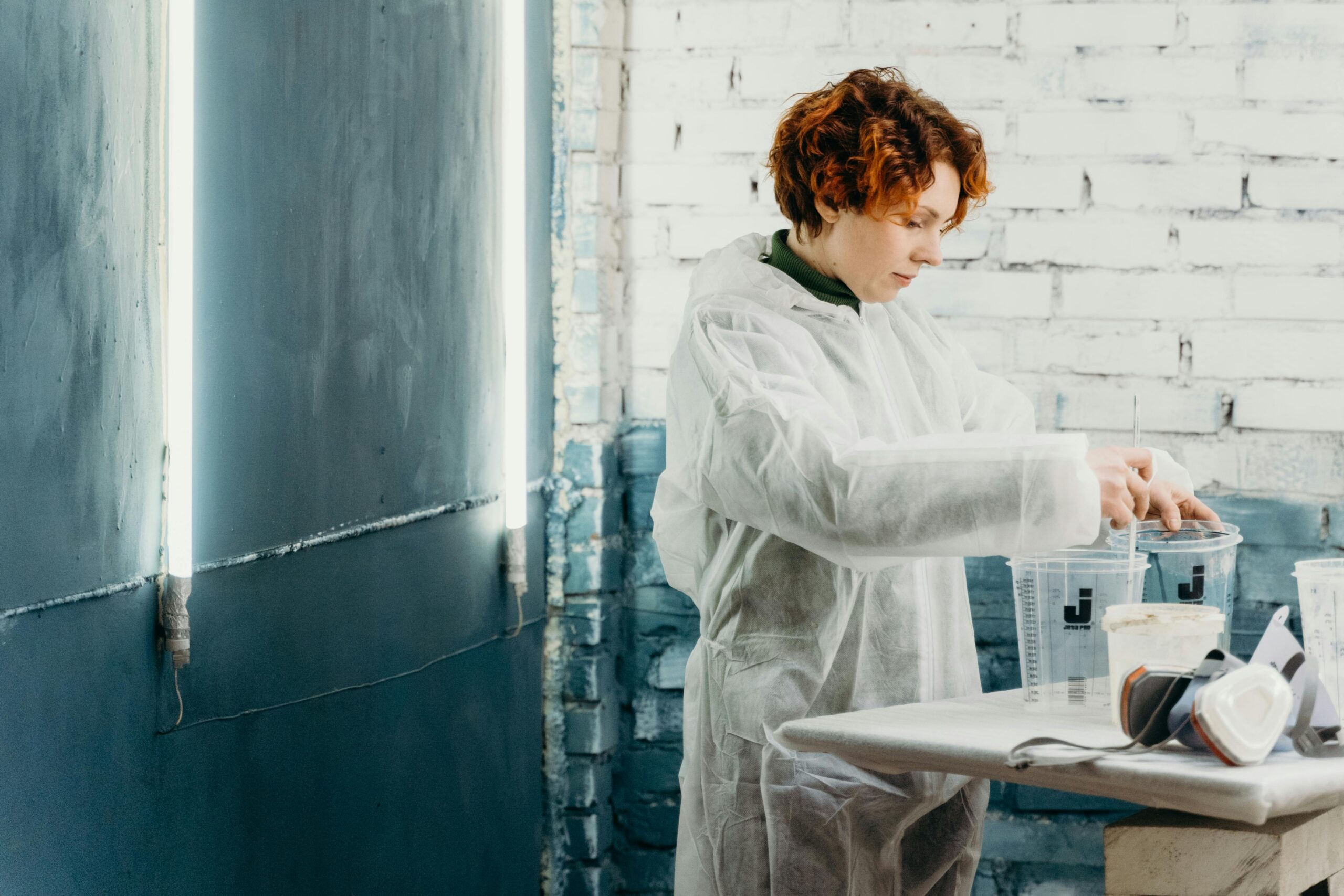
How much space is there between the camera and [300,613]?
56.9 inches

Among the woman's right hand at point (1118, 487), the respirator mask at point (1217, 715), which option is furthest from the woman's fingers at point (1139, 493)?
the respirator mask at point (1217, 715)

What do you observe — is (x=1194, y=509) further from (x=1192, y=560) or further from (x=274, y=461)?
(x=274, y=461)

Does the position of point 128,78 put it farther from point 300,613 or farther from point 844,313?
point 844,313

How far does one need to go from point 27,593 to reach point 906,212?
88cm

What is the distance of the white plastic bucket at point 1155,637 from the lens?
1091mm

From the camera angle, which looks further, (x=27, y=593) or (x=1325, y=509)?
(x=1325, y=509)

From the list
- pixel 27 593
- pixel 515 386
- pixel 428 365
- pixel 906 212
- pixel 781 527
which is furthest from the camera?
pixel 515 386

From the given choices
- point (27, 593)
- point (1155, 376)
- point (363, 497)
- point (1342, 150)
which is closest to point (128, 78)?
point (27, 593)

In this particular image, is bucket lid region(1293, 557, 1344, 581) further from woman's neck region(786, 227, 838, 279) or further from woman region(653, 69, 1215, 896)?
woman's neck region(786, 227, 838, 279)

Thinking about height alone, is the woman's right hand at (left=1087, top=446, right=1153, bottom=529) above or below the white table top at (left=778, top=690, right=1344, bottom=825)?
above

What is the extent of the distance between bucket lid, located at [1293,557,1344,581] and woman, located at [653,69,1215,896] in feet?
0.43

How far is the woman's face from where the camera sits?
4.67 ft

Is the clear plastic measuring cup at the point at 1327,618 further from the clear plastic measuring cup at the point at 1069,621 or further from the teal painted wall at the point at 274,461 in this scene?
the teal painted wall at the point at 274,461

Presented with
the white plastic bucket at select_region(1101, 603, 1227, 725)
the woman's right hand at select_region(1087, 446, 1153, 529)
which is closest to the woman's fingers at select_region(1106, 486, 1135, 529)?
the woman's right hand at select_region(1087, 446, 1153, 529)
